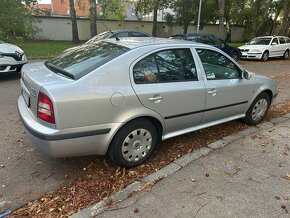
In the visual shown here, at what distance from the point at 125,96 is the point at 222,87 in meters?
1.66

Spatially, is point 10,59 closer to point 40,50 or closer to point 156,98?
point 156,98

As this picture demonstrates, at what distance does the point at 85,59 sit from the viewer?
3.33 meters

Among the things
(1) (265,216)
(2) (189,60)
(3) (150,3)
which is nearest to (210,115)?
(2) (189,60)

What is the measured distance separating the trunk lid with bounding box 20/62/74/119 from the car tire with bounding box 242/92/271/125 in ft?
10.5

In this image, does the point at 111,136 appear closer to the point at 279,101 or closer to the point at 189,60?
the point at 189,60

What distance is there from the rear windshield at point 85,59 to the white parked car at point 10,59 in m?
4.63

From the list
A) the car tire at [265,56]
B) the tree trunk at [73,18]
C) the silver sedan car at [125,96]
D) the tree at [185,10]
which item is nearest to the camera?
the silver sedan car at [125,96]

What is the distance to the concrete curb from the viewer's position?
8.72 feet

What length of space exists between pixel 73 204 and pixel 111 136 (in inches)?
31.4

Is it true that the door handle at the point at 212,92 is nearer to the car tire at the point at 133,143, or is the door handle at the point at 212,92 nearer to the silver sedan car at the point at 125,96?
the silver sedan car at the point at 125,96

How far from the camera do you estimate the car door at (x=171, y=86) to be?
3.21m

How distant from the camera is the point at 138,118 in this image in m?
3.23

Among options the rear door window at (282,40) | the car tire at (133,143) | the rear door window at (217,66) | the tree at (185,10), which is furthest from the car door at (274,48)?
the car tire at (133,143)

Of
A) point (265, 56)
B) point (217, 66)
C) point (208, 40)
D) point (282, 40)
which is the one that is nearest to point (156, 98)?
point (217, 66)
